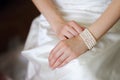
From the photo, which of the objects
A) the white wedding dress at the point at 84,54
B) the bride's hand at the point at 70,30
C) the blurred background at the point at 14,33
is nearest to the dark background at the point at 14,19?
the blurred background at the point at 14,33

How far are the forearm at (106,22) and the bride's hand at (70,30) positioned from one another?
4 centimetres

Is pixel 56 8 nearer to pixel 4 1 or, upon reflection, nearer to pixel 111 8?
pixel 111 8

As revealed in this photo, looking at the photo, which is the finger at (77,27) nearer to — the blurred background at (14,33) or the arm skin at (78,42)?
the arm skin at (78,42)

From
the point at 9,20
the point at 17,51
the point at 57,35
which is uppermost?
the point at 57,35

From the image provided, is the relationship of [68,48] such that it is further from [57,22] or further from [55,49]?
[57,22]

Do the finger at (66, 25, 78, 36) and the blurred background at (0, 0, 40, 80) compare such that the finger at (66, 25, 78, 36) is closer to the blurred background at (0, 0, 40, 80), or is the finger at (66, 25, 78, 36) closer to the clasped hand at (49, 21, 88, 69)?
the clasped hand at (49, 21, 88, 69)

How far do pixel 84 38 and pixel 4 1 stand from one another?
1327mm

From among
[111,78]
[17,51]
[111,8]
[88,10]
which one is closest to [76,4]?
[88,10]

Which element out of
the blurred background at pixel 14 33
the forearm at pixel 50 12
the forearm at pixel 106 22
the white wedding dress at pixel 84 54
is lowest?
the blurred background at pixel 14 33

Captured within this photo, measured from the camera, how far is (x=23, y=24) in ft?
6.48

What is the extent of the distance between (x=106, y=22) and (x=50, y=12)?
→ 0.25m

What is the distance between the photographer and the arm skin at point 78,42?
35.1 inches

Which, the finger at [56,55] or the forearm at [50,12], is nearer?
the finger at [56,55]

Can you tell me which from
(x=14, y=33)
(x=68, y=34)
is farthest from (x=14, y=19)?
(x=68, y=34)
